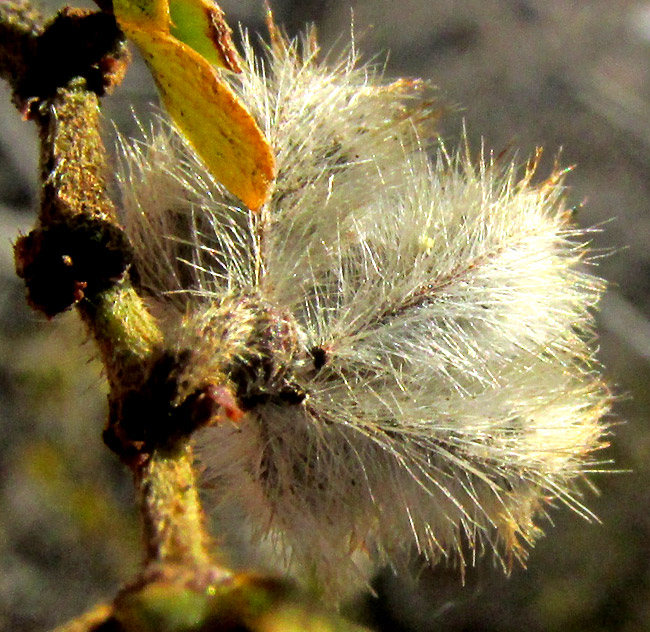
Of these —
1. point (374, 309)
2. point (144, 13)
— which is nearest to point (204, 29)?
point (144, 13)

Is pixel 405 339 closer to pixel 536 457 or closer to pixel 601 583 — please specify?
pixel 536 457

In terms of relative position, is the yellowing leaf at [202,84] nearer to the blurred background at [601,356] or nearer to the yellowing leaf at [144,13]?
the yellowing leaf at [144,13]

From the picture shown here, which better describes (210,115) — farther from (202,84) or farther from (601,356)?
(601,356)

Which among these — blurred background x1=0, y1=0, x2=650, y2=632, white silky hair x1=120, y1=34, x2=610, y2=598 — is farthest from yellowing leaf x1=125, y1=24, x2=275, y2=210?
blurred background x1=0, y1=0, x2=650, y2=632

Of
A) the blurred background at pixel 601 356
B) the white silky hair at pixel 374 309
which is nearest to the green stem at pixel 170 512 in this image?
the white silky hair at pixel 374 309

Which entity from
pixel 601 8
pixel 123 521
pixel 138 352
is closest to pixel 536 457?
pixel 138 352

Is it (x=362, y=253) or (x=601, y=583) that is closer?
(x=362, y=253)
